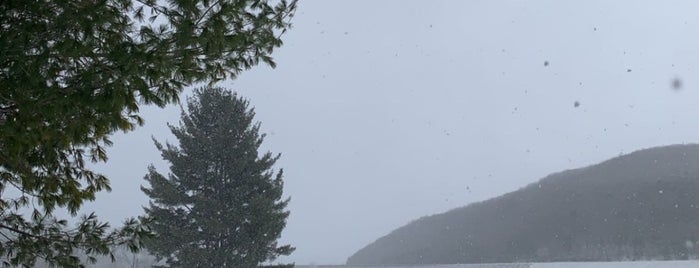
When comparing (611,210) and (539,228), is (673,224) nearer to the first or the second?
(611,210)

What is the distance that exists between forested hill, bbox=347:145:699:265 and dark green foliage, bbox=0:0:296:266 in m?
52.8

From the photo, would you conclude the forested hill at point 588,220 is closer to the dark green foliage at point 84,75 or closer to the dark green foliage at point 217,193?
the dark green foliage at point 217,193

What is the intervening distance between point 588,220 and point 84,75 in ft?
219

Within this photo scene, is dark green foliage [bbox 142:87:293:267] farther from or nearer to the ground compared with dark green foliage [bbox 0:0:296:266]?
farther from the ground

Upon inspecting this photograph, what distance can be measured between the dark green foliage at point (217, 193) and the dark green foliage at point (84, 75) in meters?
13.7

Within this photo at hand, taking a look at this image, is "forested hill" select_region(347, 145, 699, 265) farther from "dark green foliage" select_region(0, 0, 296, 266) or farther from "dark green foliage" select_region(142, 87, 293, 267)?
"dark green foliage" select_region(0, 0, 296, 266)

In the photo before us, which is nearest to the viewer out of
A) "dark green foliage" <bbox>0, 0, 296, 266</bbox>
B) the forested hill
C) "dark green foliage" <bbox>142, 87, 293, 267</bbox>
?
"dark green foliage" <bbox>0, 0, 296, 266</bbox>

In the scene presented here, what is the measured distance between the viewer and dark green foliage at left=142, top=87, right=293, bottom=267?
788 inches

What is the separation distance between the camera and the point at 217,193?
832 inches

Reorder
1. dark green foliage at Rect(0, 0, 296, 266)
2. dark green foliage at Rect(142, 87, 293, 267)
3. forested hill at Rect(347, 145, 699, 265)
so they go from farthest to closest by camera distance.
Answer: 1. forested hill at Rect(347, 145, 699, 265)
2. dark green foliage at Rect(142, 87, 293, 267)
3. dark green foliage at Rect(0, 0, 296, 266)

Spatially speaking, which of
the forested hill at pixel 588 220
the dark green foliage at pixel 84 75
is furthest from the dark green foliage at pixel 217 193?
the forested hill at pixel 588 220

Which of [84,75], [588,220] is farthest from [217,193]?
[588,220]

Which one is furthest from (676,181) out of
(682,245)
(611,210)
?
(682,245)

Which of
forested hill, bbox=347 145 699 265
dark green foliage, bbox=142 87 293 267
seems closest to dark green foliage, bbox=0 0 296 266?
dark green foliage, bbox=142 87 293 267
